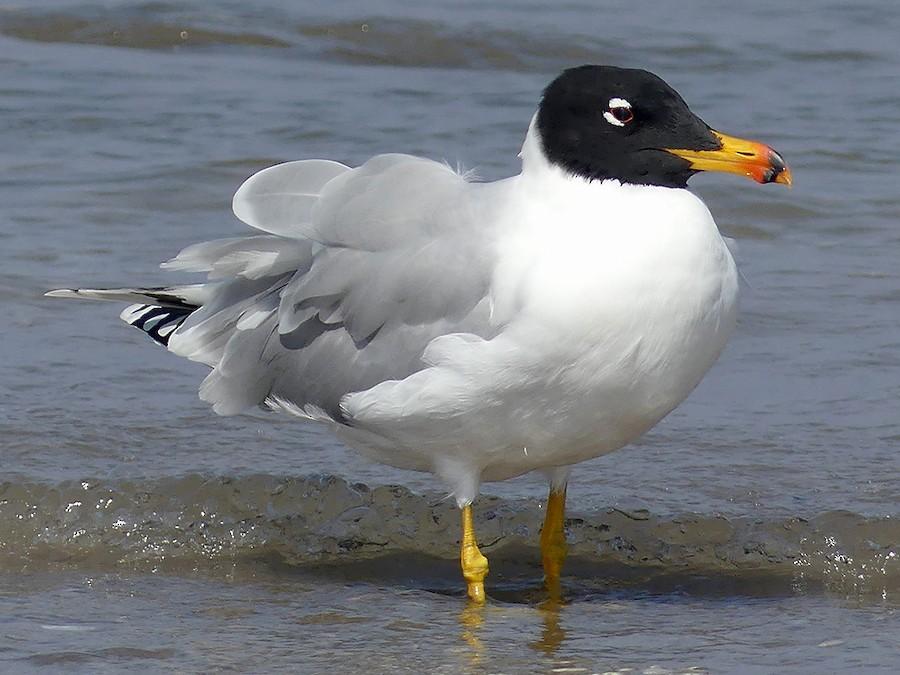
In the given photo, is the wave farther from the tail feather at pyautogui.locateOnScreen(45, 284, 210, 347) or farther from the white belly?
the white belly

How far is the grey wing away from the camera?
5289 mm

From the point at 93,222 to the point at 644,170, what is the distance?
4.44 metres

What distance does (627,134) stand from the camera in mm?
5266

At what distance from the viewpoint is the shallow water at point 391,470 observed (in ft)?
16.8

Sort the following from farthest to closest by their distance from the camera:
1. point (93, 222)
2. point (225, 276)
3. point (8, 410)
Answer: point (93, 222), point (8, 410), point (225, 276)

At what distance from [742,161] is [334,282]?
1276mm

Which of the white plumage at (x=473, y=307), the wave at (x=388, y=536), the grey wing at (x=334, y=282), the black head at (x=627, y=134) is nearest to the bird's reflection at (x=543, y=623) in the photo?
the wave at (x=388, y=536)

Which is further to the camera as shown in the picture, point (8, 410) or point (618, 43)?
point (618, 43)

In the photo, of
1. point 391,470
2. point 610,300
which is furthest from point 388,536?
point 610,300

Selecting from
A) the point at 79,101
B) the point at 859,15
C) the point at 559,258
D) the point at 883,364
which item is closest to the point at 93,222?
the point at 79,101

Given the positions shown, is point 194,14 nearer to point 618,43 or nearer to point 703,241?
point 618,43

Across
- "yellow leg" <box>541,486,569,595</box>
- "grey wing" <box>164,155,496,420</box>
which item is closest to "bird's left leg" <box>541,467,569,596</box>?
"yellow leg" <box>541,486,569,595</box>

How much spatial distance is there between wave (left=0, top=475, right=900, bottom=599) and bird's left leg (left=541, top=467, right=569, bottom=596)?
0.10m

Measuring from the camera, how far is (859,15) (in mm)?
Result: 13219
